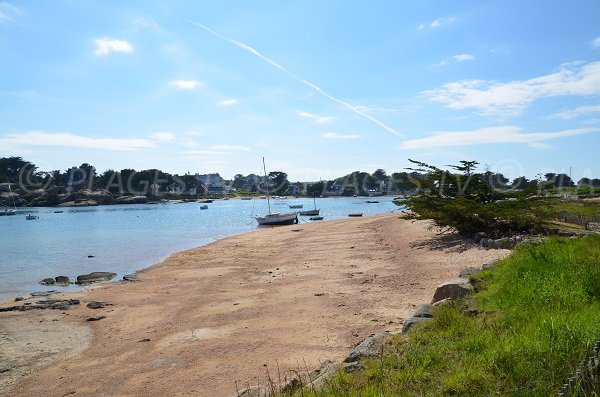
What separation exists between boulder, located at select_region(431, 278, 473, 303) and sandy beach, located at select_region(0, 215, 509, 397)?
1.02m

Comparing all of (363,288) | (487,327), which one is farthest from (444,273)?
(487,327)

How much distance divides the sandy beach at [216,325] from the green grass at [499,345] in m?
2.05

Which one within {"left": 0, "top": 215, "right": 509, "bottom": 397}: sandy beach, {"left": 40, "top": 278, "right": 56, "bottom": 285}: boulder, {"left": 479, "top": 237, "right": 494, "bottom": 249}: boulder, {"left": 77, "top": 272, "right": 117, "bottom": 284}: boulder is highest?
{"left": 479, "top": 237, "right": 494, "bottom": 249}: boulder

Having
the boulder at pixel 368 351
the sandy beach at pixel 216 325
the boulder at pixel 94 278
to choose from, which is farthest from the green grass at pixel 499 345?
the boulder at pixel 94 278

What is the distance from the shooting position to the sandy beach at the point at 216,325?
7617mm

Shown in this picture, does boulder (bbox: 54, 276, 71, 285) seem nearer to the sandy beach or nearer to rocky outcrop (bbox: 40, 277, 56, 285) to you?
rocky outcrop (bbox: 40, 277, 56, 285)

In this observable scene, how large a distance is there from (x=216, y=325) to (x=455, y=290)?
5.35 meters

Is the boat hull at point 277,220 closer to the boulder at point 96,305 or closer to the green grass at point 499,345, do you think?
the boulder at point 96,305

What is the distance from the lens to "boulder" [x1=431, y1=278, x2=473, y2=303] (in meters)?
8.06

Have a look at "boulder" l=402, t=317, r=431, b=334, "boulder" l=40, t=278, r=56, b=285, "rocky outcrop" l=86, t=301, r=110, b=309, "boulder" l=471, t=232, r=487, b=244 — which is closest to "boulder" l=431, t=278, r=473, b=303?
"boulder" l=402, t=317, r=431, b=334

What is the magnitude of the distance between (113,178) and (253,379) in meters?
172

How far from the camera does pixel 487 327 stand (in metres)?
5.51

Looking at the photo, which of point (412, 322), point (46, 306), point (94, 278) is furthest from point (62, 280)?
point (412, 322)

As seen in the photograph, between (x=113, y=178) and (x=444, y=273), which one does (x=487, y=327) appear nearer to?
(x=444, y=273)
